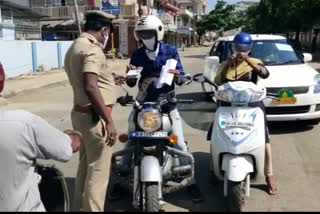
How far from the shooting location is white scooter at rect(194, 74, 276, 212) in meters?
4.45

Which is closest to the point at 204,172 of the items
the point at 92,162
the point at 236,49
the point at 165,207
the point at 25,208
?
the point at 165,207

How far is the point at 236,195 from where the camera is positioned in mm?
4395

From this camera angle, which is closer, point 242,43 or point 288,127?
point 242,43

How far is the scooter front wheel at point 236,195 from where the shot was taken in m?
4.40

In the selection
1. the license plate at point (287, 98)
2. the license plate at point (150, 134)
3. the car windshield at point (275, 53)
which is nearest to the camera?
the license plate at point (150, 134)

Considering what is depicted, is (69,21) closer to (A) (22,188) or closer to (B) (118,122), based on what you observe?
(B) (118,122)

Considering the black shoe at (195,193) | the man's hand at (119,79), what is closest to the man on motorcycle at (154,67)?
the black shoe at (195,193)

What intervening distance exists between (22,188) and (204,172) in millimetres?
3750

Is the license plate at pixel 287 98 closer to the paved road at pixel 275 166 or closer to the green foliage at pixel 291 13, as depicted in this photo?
the paved road at pixel 275 166

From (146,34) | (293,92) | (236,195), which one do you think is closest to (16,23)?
(293,92)

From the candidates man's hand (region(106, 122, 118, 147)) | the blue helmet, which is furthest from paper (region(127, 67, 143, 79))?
the blue helmet

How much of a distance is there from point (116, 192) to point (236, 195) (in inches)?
56.4

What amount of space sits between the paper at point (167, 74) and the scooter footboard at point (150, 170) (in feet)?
2.56

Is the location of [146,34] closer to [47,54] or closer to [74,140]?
[74,140]
